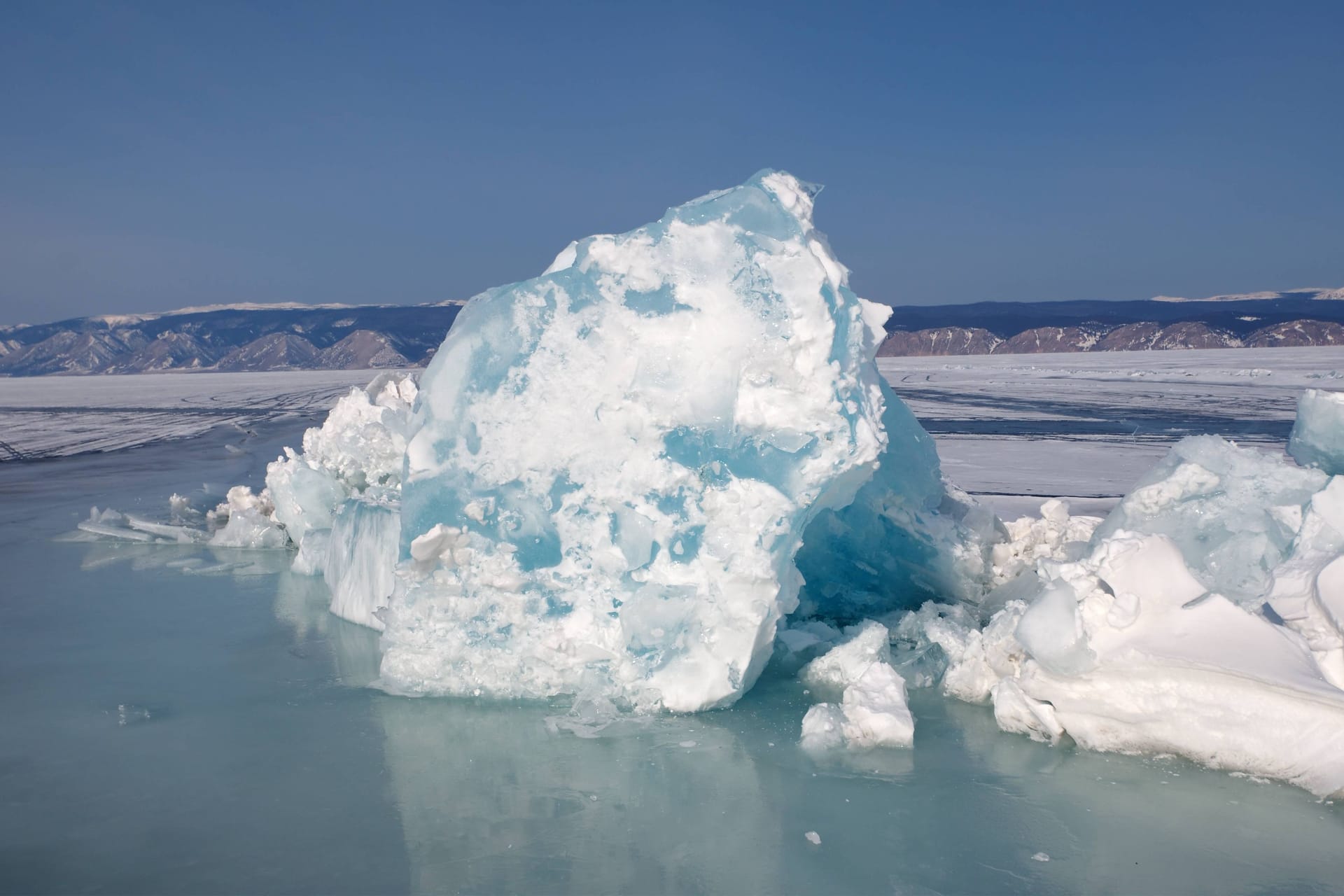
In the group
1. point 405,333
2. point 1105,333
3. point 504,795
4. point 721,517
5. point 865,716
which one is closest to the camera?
point 504,795

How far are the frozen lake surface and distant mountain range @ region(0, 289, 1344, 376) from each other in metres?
76.0

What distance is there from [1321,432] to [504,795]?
12.8 feet

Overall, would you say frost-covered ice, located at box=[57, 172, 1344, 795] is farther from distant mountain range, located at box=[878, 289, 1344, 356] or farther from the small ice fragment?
distant mountain range, located at box=[878, 289, 1344, 356]

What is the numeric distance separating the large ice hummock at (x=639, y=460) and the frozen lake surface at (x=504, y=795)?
263 mm

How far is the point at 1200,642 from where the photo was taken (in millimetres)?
3209

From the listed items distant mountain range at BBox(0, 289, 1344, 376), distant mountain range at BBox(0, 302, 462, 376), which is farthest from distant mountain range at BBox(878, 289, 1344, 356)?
distant mountain range at BBox(0, 302, 462, 376)

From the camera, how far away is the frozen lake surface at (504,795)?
2641 mm

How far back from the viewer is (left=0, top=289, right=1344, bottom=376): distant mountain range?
254 ft

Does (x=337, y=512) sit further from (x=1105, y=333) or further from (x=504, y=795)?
(x=1105, y=333)

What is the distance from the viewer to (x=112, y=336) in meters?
135

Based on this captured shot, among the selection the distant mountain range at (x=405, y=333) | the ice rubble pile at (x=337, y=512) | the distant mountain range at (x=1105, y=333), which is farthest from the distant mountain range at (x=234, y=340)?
the ice rubble pile at (x=337, y=512)

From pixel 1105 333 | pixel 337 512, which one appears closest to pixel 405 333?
pixel 1105 333

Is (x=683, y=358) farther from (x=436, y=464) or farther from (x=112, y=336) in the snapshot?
(x=112, y=336)

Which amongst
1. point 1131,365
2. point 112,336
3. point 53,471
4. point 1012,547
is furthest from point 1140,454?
point 112,336
